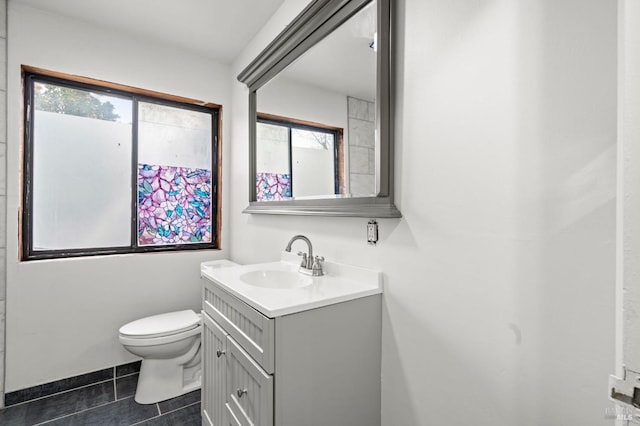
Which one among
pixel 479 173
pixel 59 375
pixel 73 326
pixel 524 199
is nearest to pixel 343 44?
pixel 479 173

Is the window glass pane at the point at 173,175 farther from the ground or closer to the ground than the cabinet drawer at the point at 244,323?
farther from the ground

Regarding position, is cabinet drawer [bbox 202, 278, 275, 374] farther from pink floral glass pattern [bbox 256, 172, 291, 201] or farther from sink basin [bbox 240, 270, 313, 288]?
pink floral glass pattern [bbox 256, 172, 291, 201]

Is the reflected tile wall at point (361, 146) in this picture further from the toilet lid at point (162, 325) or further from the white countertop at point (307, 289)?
the toilet lid at point (162, 325)

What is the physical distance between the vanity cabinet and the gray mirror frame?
392 mm

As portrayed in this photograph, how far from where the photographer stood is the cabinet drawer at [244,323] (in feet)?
3.23

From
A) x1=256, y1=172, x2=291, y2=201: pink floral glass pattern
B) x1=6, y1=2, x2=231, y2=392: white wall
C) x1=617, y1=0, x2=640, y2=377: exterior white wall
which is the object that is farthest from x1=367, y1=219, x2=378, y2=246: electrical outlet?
x1=6, y1=2, x2=231, y2=392: white wall

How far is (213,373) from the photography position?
1.49m

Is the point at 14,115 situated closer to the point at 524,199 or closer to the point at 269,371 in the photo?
the point at 269,371

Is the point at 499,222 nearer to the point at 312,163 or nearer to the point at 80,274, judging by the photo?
the point at 312,163

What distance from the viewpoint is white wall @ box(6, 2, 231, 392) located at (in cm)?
190

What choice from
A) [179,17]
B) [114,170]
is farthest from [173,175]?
[179,17]

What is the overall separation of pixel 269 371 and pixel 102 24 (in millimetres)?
2543

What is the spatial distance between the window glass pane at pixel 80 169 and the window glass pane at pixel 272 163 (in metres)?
1.06

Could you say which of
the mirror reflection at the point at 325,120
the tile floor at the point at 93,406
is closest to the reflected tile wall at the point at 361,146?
the mirror reflection at the point at 325,120
